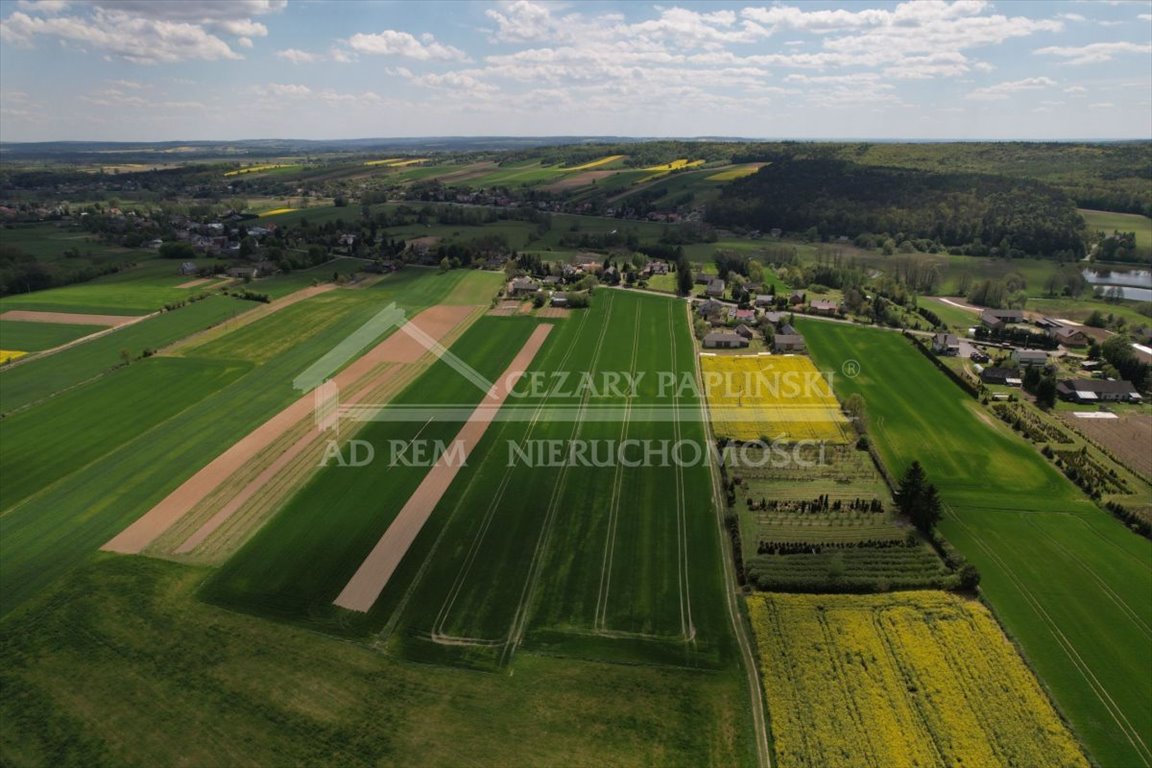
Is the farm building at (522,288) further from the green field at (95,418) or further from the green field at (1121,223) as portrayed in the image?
the green field at (1121,223)

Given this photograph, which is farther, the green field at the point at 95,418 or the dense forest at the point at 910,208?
the dense forest at the point at 910,208

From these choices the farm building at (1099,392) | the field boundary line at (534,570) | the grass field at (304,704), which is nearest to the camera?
the grass field at (304,704)

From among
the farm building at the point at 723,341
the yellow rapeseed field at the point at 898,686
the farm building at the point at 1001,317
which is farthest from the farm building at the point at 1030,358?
the yellow rapeseed field at the point at 898,686

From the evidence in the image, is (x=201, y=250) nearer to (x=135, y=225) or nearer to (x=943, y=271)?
(x=135, y=225)

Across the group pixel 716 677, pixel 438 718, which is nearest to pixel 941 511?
pixel 716 677

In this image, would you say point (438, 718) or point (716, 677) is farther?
point (716, 677)
